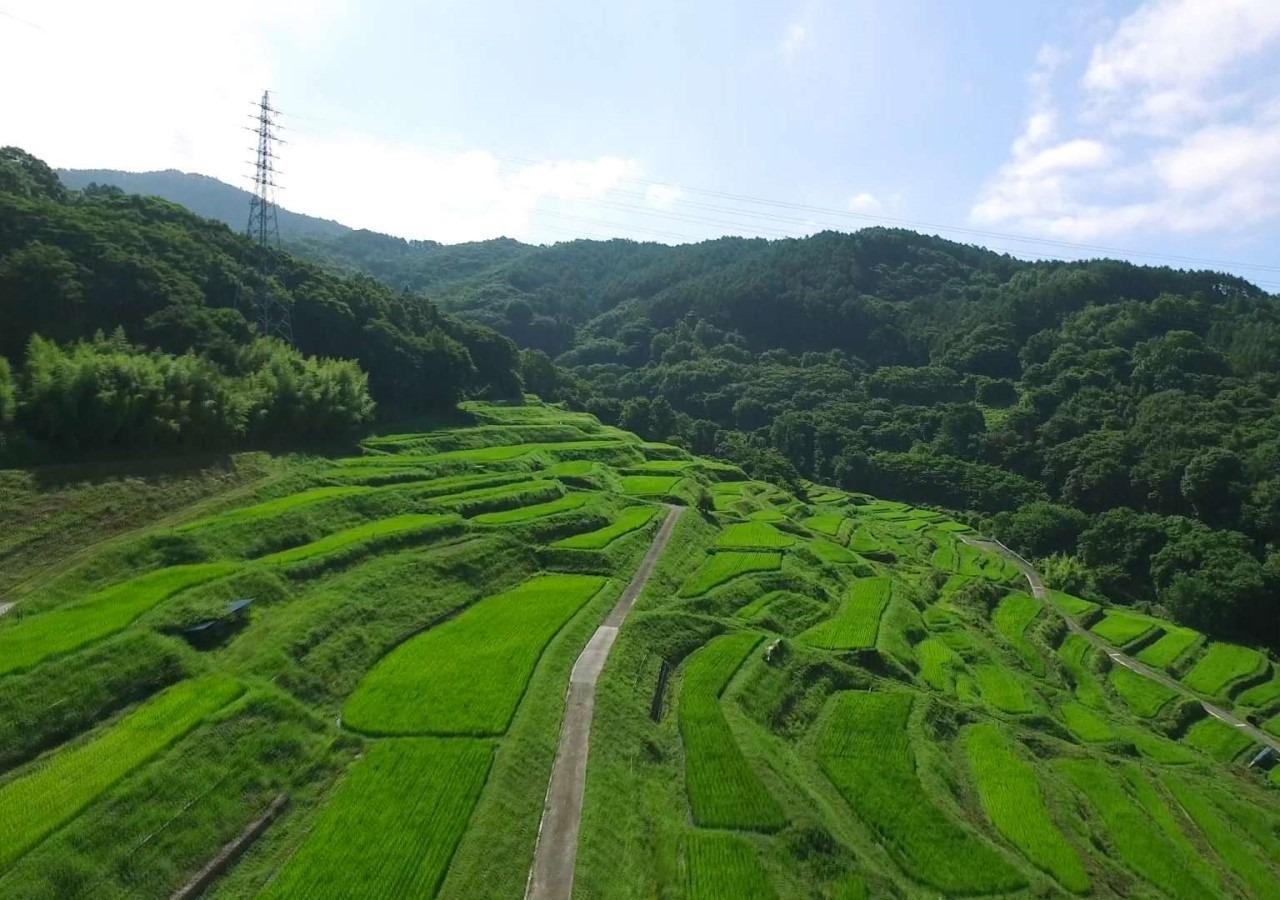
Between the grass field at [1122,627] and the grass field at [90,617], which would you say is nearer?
the grass field at [90,617]

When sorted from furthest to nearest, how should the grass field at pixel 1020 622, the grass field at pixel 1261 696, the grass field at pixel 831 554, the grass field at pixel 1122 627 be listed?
the grass field at pixel 1122 627, the grass field at pixel 831 554, the grass field at pixel 1261 696, the grass field at pixel 1020 622

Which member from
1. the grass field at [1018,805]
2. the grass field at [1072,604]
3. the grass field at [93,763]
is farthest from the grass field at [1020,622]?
the grass field at [93,763]

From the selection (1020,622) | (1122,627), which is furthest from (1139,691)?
(1122,627)

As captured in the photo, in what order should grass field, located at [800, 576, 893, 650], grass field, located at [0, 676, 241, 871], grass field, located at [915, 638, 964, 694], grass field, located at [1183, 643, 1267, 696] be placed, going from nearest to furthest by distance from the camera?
1. grass field, located at [0, 676, 241, 871]
2. grass field, located at [915, 638, 964, 694]
3. grass field, located at [800, 576, 893, 650]
4. grass field, located at [1183, 643, 1267, 696]

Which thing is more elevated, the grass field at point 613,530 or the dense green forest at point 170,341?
the dense green forest at point 170,341

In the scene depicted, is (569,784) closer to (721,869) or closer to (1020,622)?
(721,869)

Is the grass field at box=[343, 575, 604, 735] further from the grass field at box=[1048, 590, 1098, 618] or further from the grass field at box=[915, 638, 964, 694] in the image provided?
the grass field at box=[1048, 590, 1098, 618]

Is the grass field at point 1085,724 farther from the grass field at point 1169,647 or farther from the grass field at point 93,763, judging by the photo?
the grass field at point 93,763

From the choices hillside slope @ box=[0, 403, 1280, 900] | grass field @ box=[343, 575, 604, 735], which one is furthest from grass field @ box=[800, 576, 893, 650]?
grass field @ box=[343, 575, 604, 735]

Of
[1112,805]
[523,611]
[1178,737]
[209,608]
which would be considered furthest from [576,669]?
[1178,737]
